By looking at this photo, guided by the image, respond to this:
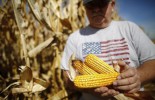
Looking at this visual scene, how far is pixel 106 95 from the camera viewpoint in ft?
4.09

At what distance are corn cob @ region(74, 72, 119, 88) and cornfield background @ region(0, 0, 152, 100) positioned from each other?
0.44m

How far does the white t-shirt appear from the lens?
1475 mm

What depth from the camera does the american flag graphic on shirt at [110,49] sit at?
58.6 inches

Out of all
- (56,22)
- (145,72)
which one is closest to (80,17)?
(56,22)

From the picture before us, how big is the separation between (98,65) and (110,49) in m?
0.29

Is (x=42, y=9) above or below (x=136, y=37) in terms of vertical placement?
above

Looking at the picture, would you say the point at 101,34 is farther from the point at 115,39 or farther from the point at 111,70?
the point at 111,70

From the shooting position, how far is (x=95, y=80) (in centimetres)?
119

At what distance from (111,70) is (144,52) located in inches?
13.6

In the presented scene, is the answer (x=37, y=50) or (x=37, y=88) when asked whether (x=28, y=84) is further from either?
(x=37, y=50)

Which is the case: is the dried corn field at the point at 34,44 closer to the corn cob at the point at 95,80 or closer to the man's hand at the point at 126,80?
the corn cob at the point at 95,80

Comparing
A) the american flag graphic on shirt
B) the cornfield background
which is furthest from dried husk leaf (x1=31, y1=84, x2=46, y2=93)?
the american flag graphic on shirt

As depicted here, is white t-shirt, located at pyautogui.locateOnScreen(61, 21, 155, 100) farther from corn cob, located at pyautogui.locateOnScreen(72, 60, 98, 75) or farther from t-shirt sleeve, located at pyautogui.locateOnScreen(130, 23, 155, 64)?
corn cob, located at pyautogui.locateOnScreen(72, 60, 98, 75)

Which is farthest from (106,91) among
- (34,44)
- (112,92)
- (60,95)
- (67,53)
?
(34,44)
